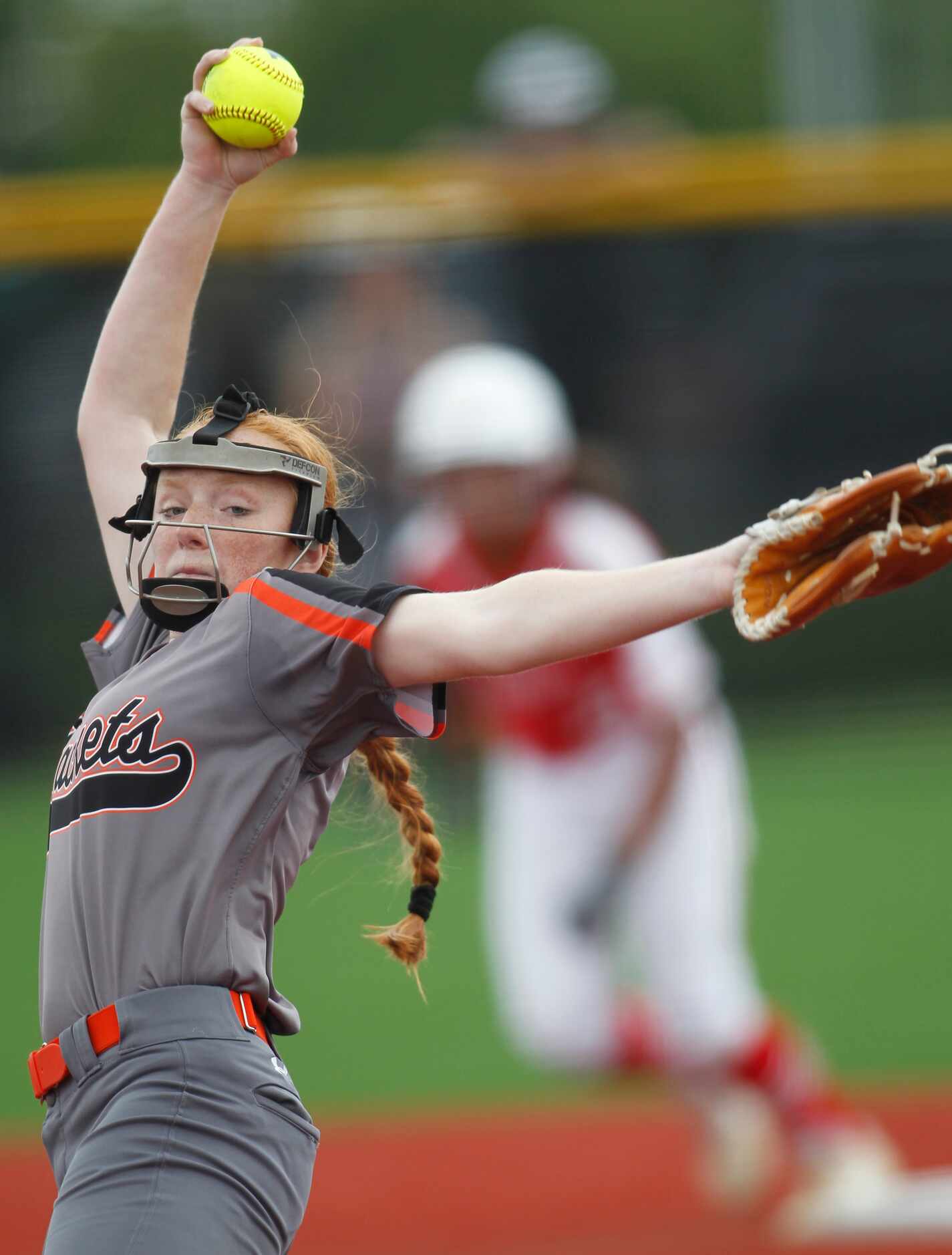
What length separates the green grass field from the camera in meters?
6.12

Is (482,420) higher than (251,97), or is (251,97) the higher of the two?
(482,420)

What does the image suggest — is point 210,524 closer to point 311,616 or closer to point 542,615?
point 311,616

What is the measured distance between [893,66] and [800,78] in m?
0.54

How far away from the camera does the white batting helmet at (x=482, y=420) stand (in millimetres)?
5527

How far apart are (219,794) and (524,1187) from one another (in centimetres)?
345

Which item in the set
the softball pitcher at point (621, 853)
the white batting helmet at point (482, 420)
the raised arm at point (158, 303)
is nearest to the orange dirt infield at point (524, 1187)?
the softball pitcher at point (621, 853)

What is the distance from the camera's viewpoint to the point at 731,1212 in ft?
16.0

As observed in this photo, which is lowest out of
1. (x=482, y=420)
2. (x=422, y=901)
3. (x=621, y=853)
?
(x=422, y=901)

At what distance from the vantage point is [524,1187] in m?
5.23

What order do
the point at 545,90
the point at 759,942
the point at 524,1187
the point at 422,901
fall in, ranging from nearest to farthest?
the point at 422,901 → the point at 524,1187 → the point at 759,942 → the point at 545,90

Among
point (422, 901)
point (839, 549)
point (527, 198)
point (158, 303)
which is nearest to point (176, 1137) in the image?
point (422, 901)

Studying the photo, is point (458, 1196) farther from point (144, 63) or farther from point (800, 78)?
point (144, 63)

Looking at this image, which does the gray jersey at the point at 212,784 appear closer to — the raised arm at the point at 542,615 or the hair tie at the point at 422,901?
the raised arm at the point at 542,615

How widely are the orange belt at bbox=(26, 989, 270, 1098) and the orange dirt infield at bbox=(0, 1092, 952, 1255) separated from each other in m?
2.77
